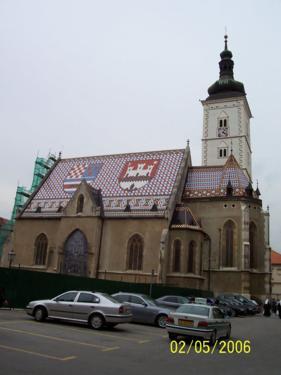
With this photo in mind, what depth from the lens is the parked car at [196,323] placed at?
47.5 ft

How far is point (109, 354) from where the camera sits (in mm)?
11289

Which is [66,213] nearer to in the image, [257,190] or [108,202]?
[108,202]

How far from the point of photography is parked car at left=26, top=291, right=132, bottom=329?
1661 cm

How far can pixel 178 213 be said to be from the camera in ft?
142

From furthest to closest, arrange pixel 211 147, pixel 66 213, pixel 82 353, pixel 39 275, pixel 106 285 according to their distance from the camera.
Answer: pixel 211 147
pixel 66 213
pixel 106 285
pixel 39 275
pixel 82 353

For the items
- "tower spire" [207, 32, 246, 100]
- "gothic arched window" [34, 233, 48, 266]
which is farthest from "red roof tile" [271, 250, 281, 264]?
"gothic arched window" [34, 233, 48, 266]

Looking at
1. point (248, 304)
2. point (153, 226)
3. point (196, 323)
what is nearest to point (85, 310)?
point (196, 323)

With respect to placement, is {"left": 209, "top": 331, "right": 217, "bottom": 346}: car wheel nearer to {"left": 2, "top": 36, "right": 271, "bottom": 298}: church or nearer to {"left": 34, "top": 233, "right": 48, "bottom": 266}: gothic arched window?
{"left": 2, "top": 36, "right": 271, "bottom": 298}: church

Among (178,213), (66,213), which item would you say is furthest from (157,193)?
(66,213)

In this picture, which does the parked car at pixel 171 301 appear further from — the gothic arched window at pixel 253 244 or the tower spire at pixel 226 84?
the tower spire at pixel 226 84

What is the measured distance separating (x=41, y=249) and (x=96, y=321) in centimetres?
3177

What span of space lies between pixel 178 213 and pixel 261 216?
9.96 metres

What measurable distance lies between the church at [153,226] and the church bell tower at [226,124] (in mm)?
13679
